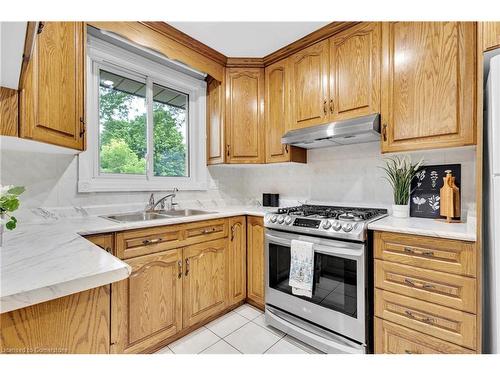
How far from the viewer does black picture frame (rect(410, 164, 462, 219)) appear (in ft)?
5.57

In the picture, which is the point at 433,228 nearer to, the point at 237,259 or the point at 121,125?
the point at 237,259

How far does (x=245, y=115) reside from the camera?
2451mm

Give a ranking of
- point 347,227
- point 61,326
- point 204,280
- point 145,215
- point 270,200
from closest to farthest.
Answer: point 61,326
point 347,227
point 204,280
point 145,215
point 270,200

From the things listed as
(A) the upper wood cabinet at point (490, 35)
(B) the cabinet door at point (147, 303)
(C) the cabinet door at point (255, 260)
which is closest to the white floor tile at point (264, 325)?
(C) the cabinet door at point (255, 260)

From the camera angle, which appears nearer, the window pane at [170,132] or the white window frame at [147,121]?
the white window frame at [147,121]

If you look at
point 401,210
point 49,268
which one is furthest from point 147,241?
point 401,210

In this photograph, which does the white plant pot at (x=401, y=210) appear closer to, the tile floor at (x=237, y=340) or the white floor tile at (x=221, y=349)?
the tile floor at (x=237, y=340)

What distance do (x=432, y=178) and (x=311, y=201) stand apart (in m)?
1.00

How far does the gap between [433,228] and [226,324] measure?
1.64m

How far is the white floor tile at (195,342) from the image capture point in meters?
1.66

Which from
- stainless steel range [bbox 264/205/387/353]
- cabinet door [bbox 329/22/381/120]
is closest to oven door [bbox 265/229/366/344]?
stainless steel range [bbox 264/205/387/353]

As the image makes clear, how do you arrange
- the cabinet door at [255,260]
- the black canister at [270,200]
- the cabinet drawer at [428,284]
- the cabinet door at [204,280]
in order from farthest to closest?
the black canister at [270,200], the cabinet door at [255,260], the cabinet door at [204,280], the cabinet drawer at [428,284]

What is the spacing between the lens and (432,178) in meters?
1.76

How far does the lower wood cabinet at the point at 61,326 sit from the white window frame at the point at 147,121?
138 cm
